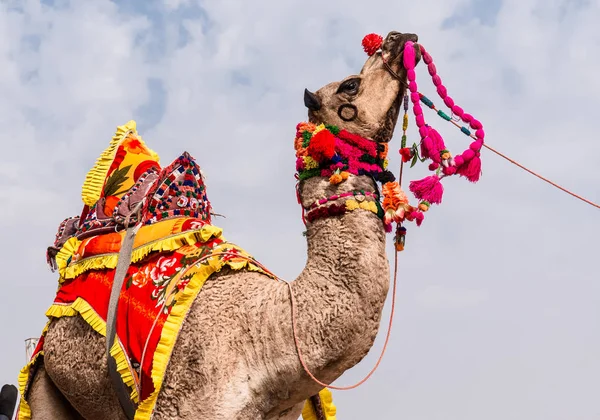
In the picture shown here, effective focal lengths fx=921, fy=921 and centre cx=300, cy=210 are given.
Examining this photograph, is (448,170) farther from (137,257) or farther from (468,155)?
(137,257)

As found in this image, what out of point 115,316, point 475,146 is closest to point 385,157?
point 475,146

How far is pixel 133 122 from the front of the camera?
5.48 meters

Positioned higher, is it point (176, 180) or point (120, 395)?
point (176, 180)

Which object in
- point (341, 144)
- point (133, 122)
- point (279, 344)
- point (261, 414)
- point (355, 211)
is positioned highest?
point (133, 122)

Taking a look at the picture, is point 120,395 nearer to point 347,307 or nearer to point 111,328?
point 111,328

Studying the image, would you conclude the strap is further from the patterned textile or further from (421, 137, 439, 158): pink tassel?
(421, 137, 439, 158): pink tassel

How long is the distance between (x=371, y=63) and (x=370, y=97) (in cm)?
22

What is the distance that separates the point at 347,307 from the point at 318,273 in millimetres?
231

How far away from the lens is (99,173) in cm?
525

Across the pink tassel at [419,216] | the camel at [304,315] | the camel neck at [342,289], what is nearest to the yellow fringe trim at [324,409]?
the camel at [304,315]

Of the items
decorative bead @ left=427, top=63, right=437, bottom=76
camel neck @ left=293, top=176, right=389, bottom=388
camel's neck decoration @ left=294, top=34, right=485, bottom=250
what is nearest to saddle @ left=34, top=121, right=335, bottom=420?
camel neck @ left=293, top=176, right=389, bottom=388

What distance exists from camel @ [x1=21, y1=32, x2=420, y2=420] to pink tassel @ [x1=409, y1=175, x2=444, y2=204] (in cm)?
20

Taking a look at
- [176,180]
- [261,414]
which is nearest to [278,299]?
[261,414]

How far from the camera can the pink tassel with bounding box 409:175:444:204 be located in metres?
4.00
